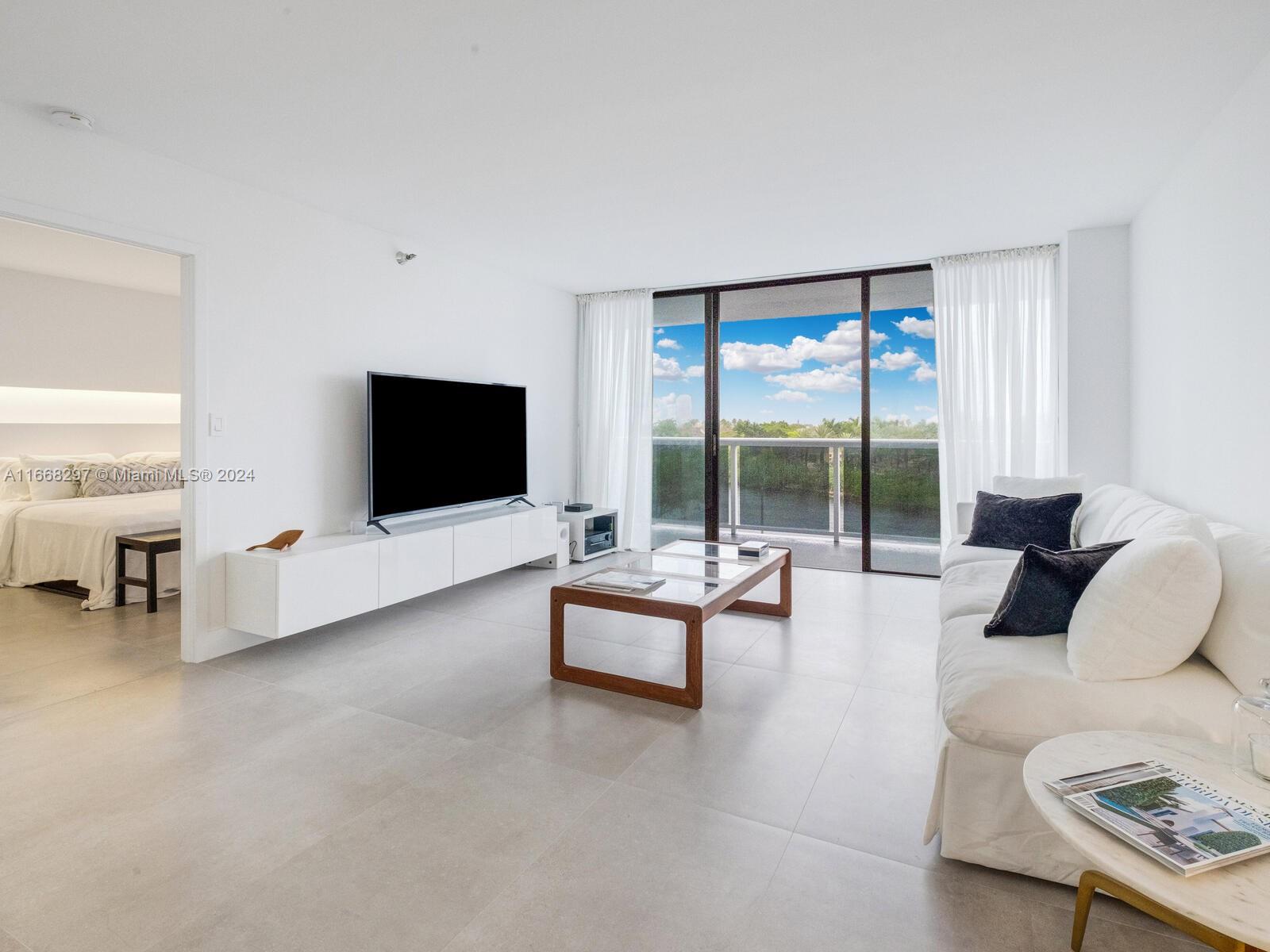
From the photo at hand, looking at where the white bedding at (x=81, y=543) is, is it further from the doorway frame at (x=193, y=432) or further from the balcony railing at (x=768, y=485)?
the balcony railing at (x=768, y=485)

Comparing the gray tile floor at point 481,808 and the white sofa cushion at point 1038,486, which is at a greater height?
the white sofa cushion at point 1038,486

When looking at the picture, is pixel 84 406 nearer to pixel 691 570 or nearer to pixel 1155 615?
pixel 691 570

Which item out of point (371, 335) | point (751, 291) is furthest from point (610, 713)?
point (751, 291)

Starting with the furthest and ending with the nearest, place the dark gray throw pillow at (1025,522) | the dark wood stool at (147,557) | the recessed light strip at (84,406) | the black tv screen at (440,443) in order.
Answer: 1. the recessed light strip at (84,406)
2. the dark wood stool at (147,557)
3. the black tv screen at (440,443)
4. the dark gray throw pillow at (1025,522)

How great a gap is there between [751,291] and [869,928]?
17.2 ft

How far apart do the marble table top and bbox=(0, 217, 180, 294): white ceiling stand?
5.20 m

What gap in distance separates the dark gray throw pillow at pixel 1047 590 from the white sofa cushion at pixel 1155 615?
11.7 inches

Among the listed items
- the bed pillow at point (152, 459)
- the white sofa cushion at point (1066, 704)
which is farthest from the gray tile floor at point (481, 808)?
the bed pillow at point (152, 459)

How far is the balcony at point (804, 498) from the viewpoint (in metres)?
5.54

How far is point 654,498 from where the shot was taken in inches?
258

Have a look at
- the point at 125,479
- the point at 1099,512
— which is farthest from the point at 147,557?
the point at 1099,512

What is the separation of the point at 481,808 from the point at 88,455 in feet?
20.7

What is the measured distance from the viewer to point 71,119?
2791mm

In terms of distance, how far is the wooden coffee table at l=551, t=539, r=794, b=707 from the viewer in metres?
2.90
